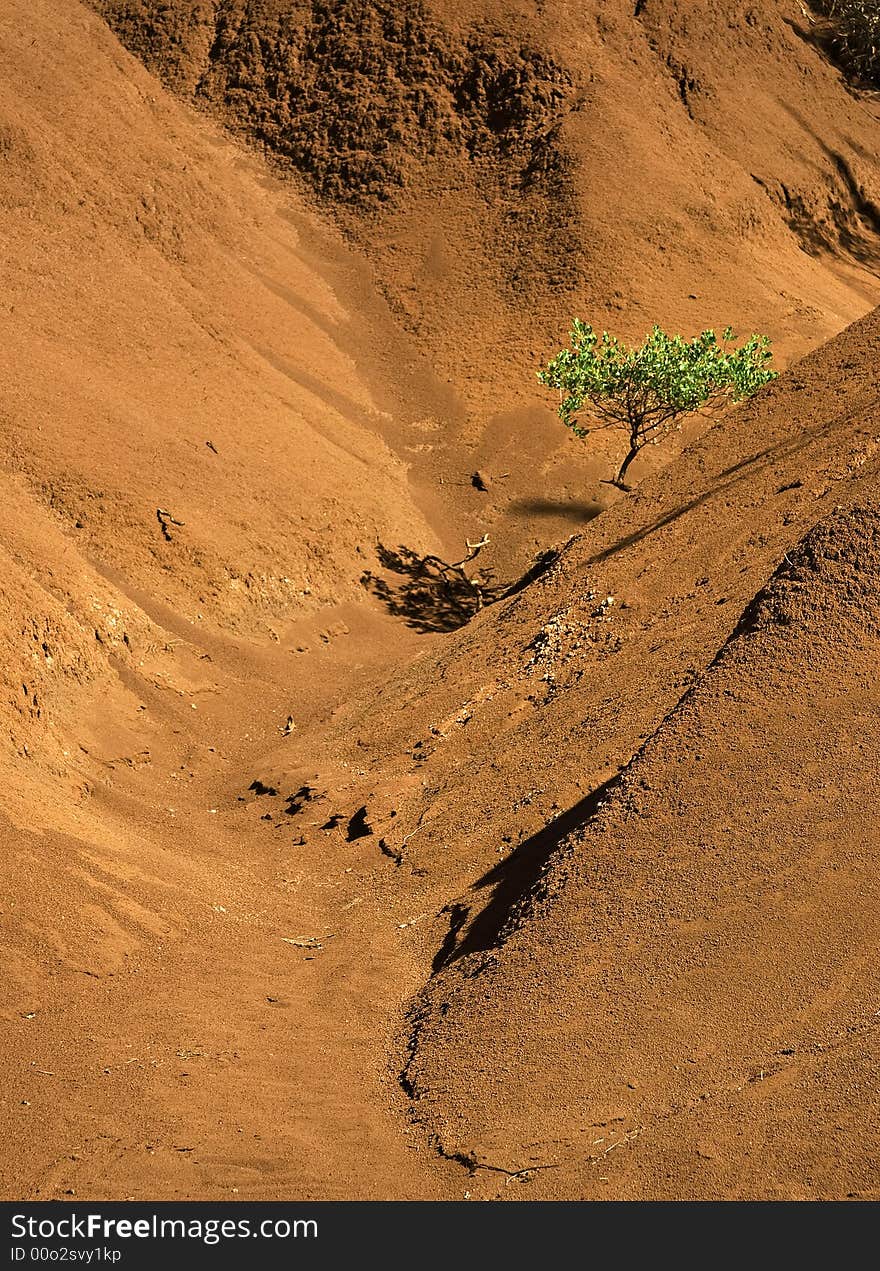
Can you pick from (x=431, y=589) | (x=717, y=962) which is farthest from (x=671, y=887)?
(x=431, y=589)

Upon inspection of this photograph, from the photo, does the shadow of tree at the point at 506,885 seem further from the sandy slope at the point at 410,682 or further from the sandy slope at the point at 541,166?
the sandy slope at the point at 541,166

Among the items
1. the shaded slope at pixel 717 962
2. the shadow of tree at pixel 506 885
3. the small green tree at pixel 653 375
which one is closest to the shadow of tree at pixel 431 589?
the small green tree at pixel 653 375

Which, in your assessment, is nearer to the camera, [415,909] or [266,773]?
[415,909]

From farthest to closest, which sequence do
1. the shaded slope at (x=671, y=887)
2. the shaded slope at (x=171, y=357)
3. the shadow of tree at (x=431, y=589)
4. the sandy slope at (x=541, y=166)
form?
1. the sandy slope at (x=541, y=166)
2. the shadow of tree at (x=431, y=589)
3. the shaded slope at (x=171, y=357)
4. the shaded slope at (x=671, y=887)

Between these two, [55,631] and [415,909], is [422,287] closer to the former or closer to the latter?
[55,631]

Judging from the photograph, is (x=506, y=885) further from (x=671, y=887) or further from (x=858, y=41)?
(x=858, y=41)

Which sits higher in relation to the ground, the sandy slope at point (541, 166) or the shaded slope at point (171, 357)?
the sandy slope at point (541, 166)

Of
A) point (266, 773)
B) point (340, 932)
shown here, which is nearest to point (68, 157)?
point (266, 773)
